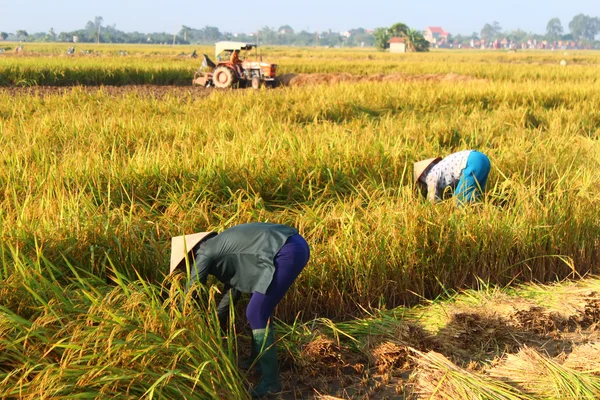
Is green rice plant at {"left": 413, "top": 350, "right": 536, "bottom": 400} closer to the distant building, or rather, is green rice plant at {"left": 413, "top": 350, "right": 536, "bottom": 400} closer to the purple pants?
the purple pants

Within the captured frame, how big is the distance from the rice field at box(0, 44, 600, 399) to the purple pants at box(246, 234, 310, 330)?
0.61 feet

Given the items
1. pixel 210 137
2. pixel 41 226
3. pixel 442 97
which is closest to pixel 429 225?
pixel 41 226

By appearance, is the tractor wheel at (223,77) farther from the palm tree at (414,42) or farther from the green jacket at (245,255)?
the palm tree at (414,42)

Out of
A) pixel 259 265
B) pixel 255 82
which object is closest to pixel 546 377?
pixel 259 265

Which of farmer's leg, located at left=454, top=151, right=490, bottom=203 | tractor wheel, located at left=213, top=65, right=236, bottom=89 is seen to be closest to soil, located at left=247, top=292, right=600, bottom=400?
farmer's leg, located at left=454, top=151, right=490, bottom=203

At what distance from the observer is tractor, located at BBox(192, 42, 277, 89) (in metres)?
14.2

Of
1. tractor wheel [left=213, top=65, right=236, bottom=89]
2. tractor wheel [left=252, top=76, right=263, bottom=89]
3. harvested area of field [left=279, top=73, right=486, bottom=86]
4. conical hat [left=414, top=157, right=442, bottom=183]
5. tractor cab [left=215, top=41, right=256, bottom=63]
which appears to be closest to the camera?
conical hat [left=414, top=157, right=442, bottom=183]

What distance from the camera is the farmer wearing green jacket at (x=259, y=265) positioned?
228 centimetres

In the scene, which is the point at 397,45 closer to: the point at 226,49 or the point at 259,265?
the point at 226,49

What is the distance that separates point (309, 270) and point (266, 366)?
80 centimetres

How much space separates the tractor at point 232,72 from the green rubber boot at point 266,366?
12.0 metres

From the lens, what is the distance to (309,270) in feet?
9.88

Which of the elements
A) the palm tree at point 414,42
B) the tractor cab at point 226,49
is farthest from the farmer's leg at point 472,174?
the palm tree at point 414,42

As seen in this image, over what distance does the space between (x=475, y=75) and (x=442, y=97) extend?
362 inches
